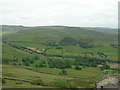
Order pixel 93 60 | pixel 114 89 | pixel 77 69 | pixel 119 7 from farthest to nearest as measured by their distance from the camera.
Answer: pixel 93 60 < pixel 77 69 < pixel 114 89 < pixel 119 7

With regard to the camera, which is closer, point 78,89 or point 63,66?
point 78,89

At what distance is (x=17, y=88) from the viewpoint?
58500 mm

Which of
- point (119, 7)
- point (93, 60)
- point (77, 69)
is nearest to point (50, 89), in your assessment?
point (119, 7)

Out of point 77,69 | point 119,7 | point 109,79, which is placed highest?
point 119,7

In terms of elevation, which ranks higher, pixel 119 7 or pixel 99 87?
pixel 119 7

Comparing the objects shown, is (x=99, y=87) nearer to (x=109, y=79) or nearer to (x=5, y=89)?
(x=109, y=79)

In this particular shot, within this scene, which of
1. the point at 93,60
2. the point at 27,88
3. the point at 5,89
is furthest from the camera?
the point at 93,60

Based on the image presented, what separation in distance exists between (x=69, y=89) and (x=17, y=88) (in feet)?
63.4

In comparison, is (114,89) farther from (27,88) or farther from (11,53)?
(11,53)

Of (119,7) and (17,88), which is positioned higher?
(119,7)

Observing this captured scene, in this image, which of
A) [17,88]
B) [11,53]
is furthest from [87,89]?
[11,53]

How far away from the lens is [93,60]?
190625 mm

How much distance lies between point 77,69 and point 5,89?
9671 centimetres

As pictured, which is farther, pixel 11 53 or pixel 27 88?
pixel 11 53
